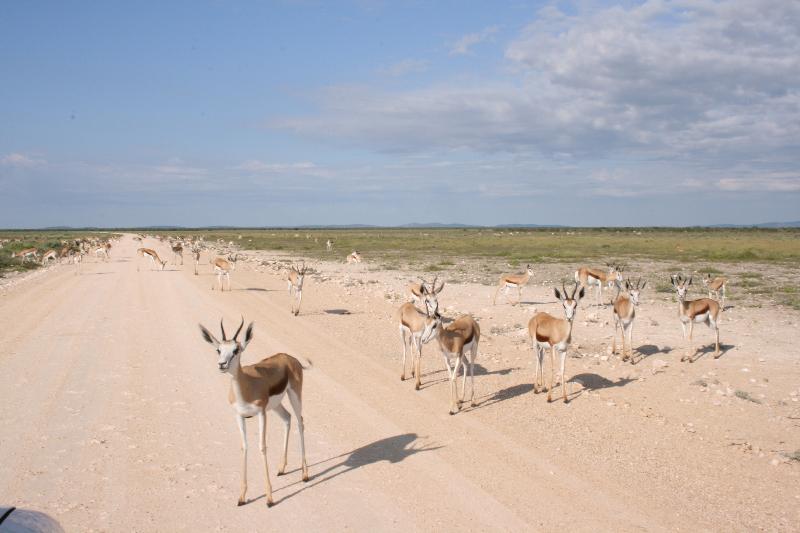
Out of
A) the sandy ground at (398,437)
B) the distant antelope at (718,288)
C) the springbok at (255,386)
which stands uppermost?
the springbok at (255,386)

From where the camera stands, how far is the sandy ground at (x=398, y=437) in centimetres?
689

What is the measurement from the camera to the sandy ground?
271 inches

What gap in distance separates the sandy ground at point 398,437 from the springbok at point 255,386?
2.04ft

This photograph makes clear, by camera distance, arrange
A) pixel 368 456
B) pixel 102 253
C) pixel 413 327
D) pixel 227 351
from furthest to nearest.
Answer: pixel 102 253, pixel 413 327, pixel 368 456, pixel 227 351

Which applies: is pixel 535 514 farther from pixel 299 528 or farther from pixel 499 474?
pixel 299 528

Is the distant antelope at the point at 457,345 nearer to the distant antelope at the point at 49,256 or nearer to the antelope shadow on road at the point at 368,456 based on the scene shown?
the antelope shadow on road at the point at 368,456

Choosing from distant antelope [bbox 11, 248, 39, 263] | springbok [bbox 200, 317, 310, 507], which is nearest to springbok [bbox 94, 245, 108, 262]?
distant antelope [bbox 11, 248, 39, 263]

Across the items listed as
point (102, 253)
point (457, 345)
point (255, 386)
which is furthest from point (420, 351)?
point (102, 253)

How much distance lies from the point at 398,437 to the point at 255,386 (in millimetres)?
3010

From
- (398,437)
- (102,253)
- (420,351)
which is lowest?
(398,437)

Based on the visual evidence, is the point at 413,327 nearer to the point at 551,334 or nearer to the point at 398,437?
the point at 551,334

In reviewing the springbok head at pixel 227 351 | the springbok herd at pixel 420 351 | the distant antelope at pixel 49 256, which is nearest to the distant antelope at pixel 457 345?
the springbok herd at pixel 420 351

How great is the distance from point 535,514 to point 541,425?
10.9ft

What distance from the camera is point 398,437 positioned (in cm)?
927
